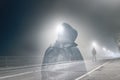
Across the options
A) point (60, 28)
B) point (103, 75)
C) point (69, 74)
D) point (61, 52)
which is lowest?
point (103, 75)

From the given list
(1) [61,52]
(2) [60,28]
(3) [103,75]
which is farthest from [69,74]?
(2) [60,28]

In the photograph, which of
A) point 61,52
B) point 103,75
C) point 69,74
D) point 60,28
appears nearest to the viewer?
point 103,75

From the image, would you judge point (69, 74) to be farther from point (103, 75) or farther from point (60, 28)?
point (60, 28)

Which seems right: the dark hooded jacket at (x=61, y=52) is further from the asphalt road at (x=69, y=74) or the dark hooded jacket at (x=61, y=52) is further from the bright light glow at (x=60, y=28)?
the asphalt road at (x=69, y=74)

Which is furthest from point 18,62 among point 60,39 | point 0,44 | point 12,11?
point 12,11

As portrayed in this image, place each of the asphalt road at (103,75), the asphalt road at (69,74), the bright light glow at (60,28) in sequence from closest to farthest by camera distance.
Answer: the asphalt road at (103,75) → the asphalt road at (69,74) → the bright light glow at (60,28)

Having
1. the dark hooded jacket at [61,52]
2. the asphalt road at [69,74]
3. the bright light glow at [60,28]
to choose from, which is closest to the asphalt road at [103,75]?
the asphalt road at [69,74]

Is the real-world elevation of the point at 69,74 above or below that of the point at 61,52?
Answer: below

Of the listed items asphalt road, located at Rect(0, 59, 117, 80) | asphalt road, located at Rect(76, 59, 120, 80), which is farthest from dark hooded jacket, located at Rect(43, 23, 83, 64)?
asphalt road, located at Rect(76, 59, 120, 80)

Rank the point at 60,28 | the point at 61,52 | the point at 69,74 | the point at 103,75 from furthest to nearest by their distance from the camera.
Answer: the point at 60,28 < the point at 61,52 < the point at 69,74 < the point at 103,75

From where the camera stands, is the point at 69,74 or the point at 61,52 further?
the point at 61,52

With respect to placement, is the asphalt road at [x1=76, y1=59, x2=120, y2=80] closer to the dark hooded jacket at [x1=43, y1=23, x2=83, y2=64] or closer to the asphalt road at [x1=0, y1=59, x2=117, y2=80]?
the asphalt road at [x1=0, y1=59, x2=117, y2=80]

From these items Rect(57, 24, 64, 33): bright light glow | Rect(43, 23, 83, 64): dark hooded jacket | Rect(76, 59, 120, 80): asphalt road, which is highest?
Rect(57, 24, 64, 33): bright light glow

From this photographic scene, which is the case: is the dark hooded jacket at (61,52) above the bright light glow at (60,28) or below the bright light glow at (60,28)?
below
